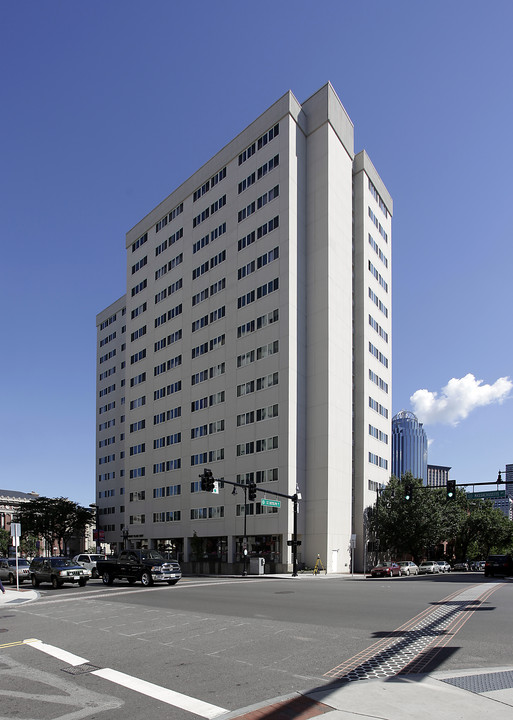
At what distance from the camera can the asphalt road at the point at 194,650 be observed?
814 cm

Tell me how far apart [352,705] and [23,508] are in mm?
107129

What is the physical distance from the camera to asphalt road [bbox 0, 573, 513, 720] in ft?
26.7

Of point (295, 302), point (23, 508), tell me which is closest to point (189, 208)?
point (295, 302)

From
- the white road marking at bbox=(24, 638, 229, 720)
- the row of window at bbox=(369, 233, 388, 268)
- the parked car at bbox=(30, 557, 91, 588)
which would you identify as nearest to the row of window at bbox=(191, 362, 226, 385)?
the row of window at bbox=(369, 233, 388, 268)

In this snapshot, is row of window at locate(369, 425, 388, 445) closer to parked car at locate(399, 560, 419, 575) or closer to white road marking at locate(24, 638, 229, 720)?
parked car at locate(399, 560, 419, 575)

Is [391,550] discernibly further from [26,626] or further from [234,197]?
[26,626]

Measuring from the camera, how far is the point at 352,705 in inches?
280

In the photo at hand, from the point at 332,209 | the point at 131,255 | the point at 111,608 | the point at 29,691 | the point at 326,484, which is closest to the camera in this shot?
the point at 29,691

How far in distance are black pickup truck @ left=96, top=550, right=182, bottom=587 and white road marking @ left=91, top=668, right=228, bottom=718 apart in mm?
22390

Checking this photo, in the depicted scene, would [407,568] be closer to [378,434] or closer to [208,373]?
[378,434]

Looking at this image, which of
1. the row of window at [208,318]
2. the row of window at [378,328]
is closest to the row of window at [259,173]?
the row of window at [208,318]

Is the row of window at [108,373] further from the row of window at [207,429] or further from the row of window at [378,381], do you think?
the row of window at [378,381]

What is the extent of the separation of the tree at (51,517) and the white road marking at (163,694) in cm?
9997

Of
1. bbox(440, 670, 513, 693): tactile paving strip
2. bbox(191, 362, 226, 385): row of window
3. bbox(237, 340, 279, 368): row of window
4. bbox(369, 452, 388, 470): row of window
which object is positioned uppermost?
bbox(237, 340, 279, 368): row of window
